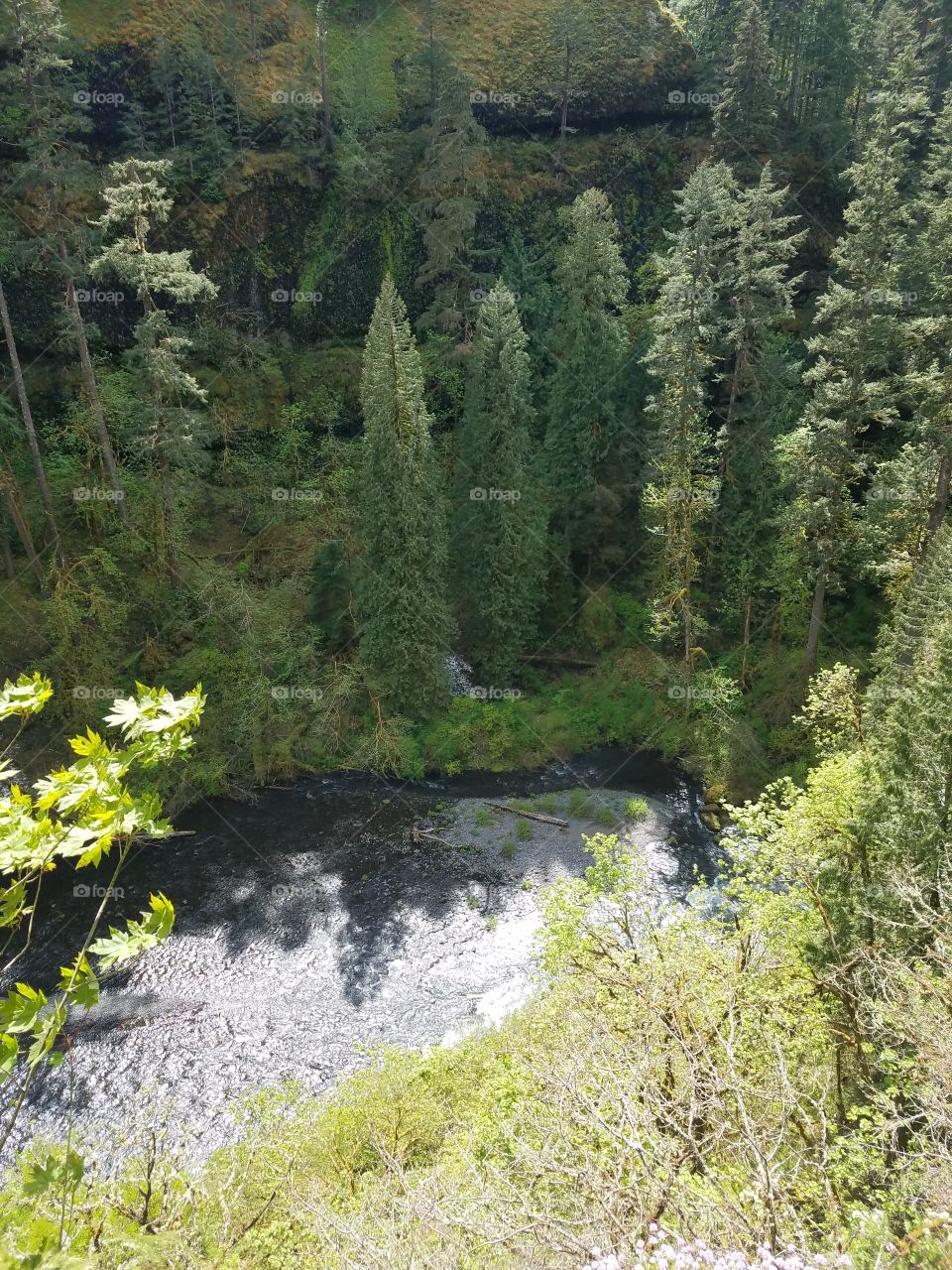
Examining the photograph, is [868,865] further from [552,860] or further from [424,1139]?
[552,860]

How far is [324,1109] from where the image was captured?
1327cm

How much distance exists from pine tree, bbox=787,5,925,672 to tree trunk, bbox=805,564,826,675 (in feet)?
0.14

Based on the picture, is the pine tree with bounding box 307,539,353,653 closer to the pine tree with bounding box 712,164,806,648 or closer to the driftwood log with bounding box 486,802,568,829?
the driftwood log with bounding box 486,802,568,829

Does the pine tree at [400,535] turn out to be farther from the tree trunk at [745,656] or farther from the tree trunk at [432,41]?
the tree trunk at [432,41]

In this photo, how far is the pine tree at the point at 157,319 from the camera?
66.6 ft

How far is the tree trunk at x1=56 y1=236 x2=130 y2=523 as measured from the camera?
21.0 meters

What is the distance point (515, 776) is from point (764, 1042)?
14874mm

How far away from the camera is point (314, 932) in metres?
18.8

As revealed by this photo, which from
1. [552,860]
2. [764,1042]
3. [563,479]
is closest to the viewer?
[764,1042]

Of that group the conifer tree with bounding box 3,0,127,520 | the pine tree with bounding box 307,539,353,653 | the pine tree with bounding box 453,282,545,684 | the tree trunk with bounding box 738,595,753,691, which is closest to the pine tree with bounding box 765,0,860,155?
the pine tree with bounding box 453,282,545,684

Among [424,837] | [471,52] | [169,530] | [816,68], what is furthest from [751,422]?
[471,52]

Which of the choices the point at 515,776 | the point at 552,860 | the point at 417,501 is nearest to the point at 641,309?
the point at 417,501

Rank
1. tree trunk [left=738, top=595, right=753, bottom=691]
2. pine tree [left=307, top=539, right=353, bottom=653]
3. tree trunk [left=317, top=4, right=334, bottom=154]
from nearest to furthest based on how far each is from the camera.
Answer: tree trunk [left=738, top=595, right=753, bottom=691]
pine tree [left=307, top=539, right=353, bottom=653]
tree trunk [left=317, top=4, right=334, bottom=154]

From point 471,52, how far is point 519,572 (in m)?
30.6
